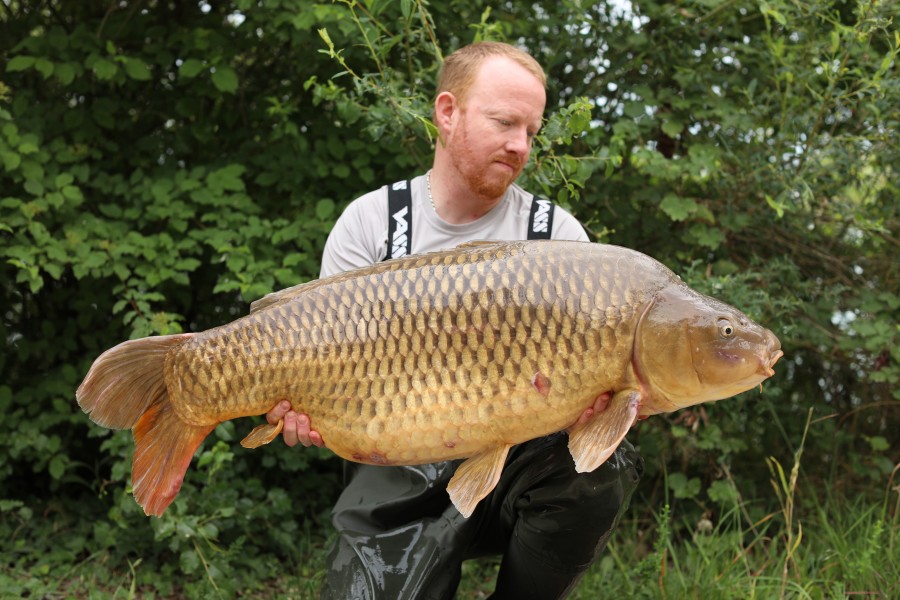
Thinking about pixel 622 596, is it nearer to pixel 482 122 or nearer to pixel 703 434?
pixel 703 434

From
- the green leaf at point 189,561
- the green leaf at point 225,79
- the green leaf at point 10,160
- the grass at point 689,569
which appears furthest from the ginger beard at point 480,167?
the green leaf at point 10,160

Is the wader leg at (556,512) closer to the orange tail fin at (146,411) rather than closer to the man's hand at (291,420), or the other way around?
the man's hand at (291,420)

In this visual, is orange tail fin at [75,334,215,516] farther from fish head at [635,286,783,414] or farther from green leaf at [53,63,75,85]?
green leaf at [53,63,75,85]

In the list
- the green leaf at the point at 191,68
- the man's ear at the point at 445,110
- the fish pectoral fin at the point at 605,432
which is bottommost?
the fish pectoral fin at the point at 605,432

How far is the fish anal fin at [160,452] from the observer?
1791mm


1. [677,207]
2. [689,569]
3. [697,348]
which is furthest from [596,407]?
[677,207]

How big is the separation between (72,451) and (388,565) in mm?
1613

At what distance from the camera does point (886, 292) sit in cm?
288

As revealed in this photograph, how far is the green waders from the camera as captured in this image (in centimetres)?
189

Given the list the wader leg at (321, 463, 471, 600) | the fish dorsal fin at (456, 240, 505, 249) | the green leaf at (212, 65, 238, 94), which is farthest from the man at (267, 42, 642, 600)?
the green leaf at (212, 65, 238, 94)

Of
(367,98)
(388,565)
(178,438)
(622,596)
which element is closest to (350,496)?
(388,565)

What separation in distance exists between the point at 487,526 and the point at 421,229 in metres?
0.63

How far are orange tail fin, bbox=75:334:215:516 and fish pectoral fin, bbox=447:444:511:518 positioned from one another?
452 millimetres

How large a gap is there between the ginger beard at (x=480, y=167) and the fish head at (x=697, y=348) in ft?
1.75
